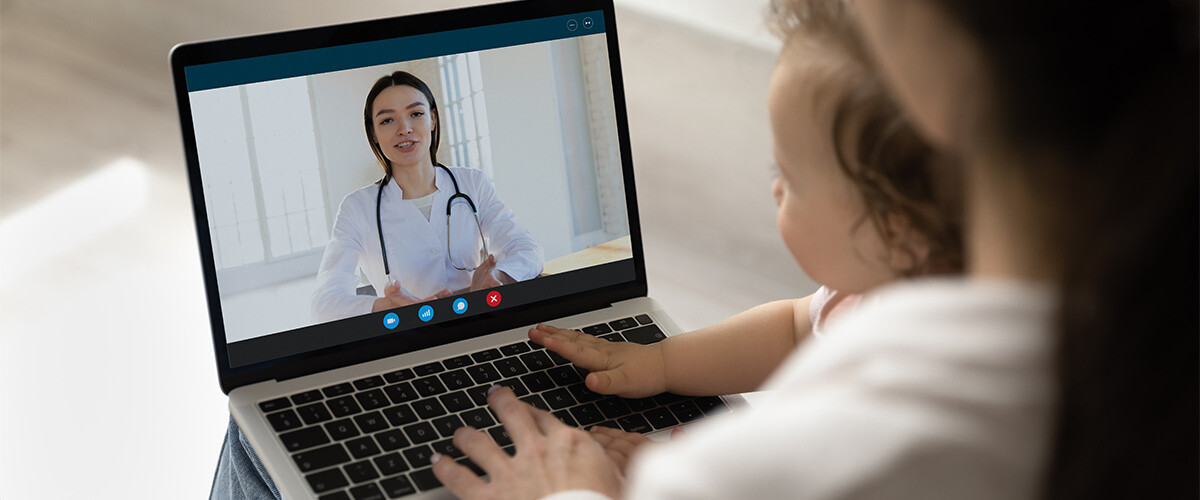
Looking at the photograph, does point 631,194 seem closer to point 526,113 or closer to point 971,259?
point 526,113

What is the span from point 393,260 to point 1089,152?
2.03 feet

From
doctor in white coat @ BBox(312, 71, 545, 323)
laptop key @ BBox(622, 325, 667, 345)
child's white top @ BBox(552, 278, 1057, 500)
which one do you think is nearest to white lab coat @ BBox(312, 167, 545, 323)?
doctor in white coat @ BBox(312, 71, 545, 323)

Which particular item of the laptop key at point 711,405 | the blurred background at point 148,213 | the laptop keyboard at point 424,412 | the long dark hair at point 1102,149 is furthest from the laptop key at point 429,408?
the blurred background at point 148,213

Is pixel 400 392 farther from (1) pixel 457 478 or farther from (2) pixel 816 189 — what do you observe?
(2) pixel 816 189

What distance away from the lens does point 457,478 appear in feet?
2.36


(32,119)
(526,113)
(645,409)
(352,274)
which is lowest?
(645,409)

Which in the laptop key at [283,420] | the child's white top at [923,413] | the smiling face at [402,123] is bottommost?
the laptop key at [283,420]

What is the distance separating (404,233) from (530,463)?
10.1 inches

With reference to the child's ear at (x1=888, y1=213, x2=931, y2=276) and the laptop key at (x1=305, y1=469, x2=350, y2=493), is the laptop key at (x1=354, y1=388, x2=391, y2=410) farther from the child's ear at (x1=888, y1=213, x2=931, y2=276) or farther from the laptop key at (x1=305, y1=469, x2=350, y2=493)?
the child's ear at (x1=888, y1=213, x2=931, y2=276)

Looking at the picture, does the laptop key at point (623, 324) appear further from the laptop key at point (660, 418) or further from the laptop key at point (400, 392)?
the laptop key at point (400, 392)

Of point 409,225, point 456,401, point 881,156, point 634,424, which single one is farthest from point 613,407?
point 881,156

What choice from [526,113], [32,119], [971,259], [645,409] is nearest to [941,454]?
[971,259]

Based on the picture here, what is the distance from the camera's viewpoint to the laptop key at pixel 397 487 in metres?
0.73

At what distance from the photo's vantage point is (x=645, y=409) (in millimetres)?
862
